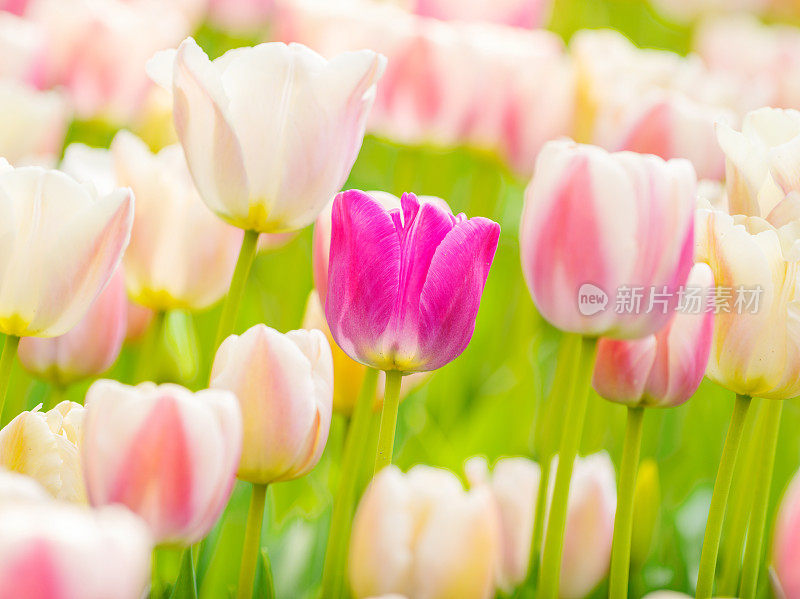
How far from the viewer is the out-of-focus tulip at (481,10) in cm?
157

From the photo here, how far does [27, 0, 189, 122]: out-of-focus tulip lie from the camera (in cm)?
120

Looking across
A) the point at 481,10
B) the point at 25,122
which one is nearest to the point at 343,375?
the point at 25,122

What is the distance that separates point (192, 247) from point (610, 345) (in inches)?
12.3

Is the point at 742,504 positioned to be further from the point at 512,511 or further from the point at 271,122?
the point at 271,122

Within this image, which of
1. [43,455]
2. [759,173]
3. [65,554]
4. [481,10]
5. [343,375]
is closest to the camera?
[65,554]

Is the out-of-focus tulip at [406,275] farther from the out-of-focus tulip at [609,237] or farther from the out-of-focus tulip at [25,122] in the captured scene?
the out-of-focus tulip at [25,122]

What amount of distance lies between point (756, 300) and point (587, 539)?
0.68 feet

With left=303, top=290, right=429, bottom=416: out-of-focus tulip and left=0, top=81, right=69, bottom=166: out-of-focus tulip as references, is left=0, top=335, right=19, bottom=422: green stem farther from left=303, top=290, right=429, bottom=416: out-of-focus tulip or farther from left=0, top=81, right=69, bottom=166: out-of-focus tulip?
left=0, top=81, right=69, bottom=166: out-of-focus tulip

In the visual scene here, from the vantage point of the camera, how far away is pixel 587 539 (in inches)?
28.3

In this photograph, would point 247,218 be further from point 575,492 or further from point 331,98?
point 575,492

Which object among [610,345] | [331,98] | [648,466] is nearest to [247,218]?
[331,98]

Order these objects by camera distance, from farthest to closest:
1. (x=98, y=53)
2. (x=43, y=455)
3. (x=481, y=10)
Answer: (x=481, y=10) < (x=98, y=53) < (x=43, y=455)

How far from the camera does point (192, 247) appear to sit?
0.78 meters

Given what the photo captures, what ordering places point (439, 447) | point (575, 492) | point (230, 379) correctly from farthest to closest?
point (439, 447) < point (575, 492) < point (230, 379)
